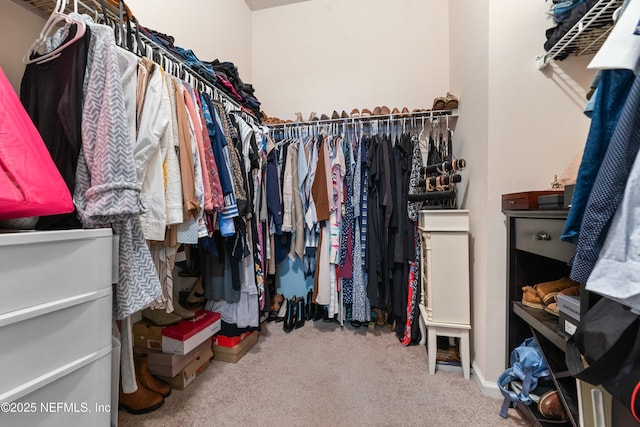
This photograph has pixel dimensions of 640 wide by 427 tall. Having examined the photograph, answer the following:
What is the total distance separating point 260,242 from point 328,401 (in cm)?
98

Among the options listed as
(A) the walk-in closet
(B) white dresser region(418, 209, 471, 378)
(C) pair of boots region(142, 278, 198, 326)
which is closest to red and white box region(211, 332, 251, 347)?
(A) the walk-in closet

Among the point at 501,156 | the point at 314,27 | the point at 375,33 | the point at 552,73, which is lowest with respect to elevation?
the point at 501,156

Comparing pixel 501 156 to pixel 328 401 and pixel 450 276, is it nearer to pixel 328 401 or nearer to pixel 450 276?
pixel 450 276

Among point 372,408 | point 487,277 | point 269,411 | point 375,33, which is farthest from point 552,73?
point 269,411

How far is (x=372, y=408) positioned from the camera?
3.79 feet

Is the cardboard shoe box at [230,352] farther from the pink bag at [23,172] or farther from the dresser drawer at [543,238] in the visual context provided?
the dresser drawer at [543,238]

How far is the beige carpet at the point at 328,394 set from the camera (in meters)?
1.09

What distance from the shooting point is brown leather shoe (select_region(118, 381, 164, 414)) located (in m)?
1.11

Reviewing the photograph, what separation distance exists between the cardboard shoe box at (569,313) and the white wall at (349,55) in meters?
1.80

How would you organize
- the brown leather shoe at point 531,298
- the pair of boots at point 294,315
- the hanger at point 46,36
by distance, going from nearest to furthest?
1. the hanger at point 46,36
2. the brown leather shoe at point 531,298
3. the pair of boots at point 294,315

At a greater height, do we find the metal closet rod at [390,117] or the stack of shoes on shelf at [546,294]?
the metal closet rod at [390,117]

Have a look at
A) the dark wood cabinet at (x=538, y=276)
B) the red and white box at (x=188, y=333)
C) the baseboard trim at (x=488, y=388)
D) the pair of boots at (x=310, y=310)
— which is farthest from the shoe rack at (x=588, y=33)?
the red and white box at (x=188, y=333)

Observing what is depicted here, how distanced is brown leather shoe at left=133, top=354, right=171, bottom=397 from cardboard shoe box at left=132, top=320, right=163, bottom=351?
7 centimetres

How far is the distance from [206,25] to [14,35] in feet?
4.40
